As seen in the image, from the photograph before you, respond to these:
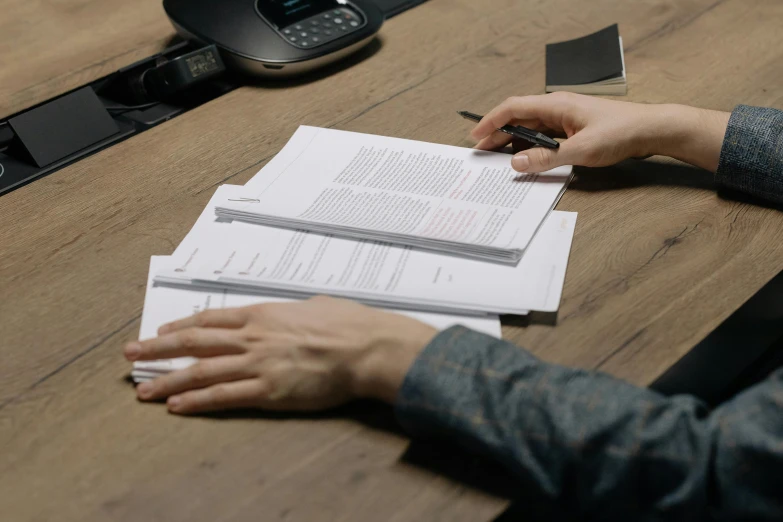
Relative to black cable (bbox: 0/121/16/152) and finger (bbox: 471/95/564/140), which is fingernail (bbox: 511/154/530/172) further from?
black cable (bbox: 0/121/16/152)

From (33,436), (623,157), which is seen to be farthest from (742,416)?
(33,436)

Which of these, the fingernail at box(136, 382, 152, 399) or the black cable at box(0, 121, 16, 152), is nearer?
the fingernail at box(136, 382, 152, 399)

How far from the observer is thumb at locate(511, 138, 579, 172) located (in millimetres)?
996

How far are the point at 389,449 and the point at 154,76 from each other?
2.45 ft

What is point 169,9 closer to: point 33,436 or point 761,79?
point 33,436

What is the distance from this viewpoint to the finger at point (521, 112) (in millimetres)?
1043

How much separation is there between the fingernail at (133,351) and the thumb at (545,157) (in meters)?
0.50

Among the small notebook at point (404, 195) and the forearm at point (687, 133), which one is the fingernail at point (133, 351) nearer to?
the small notebook at point (404, 195)

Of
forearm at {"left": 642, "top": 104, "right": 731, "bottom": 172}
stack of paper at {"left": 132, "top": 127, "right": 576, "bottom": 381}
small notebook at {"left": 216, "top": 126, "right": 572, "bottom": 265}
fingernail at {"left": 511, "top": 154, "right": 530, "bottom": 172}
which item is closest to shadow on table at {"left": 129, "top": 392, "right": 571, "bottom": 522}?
stack of paper at {"left": 132, "top": 127, "right": 576, "bottom": 381}

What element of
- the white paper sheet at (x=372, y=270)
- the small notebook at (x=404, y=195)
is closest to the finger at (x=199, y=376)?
the white paper sheet at (x=372, y=270)

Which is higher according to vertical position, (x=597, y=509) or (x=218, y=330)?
(x=218, y=330)

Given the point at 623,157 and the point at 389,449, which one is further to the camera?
the point at 623,157

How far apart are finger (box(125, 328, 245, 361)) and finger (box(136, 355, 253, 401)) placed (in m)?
0.01

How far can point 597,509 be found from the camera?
2.18ft
